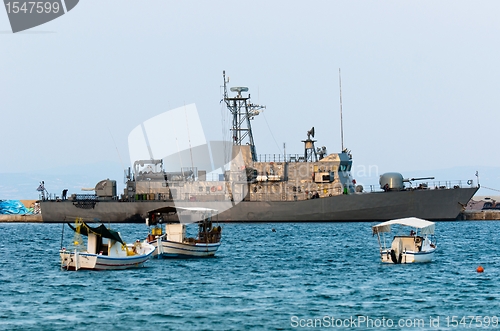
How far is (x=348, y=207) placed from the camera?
214 feet

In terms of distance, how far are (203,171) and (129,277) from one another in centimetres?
4106

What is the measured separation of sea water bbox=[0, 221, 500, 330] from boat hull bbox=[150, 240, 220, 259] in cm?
65

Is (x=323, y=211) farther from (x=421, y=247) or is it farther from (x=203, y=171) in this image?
(x=421, y=247)

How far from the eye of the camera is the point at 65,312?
23750 millimetres

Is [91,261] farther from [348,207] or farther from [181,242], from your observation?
[348,207]

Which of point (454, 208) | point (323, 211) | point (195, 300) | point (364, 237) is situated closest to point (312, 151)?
point (323, 211)

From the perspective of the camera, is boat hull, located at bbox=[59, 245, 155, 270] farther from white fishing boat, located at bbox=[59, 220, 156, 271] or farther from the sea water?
the sea water

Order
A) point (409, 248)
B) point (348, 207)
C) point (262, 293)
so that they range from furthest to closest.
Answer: point (348, 207)
point (409, 248)
point (262, 293)

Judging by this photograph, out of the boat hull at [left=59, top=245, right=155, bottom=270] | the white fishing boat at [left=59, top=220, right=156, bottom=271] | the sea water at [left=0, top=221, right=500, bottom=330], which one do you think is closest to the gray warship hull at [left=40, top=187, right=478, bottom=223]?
the sea water at [left=0, top=221, right=500, bottom=330]

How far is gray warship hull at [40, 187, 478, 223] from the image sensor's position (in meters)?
64.5

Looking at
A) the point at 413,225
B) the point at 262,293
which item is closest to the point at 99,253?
the point at 262,293

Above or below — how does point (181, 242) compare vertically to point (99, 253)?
above

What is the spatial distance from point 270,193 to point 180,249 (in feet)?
102

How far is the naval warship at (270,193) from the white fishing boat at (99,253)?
3355 centimetres
